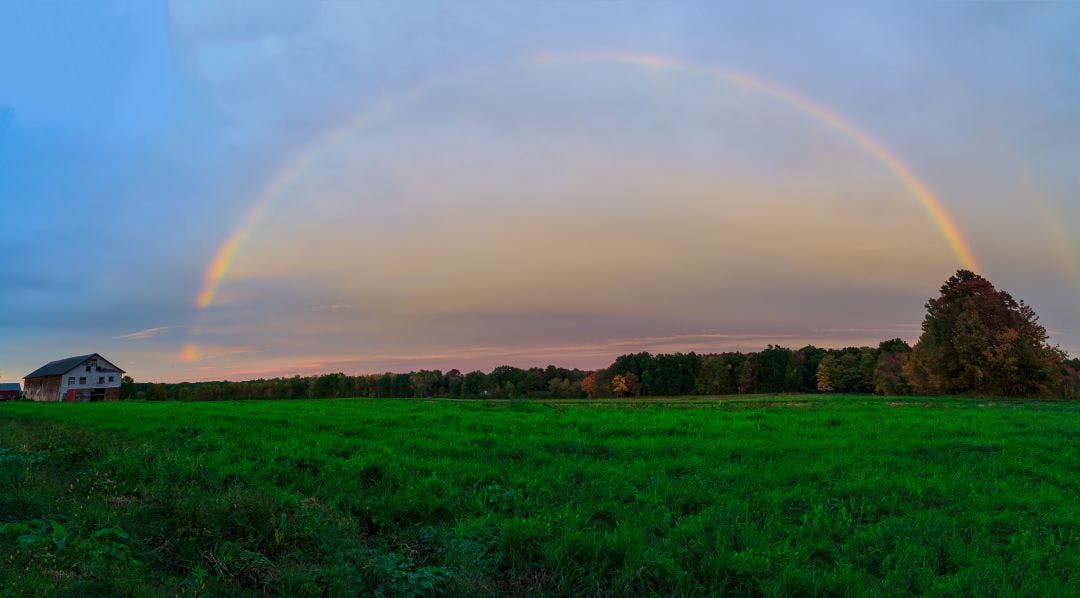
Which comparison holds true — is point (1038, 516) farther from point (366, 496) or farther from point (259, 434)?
point (259, 434)

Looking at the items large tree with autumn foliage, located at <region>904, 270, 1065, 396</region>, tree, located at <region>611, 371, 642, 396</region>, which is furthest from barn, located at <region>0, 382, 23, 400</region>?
large tree with autumn foliage, located at <region>904, 270, 1065, 396</region>

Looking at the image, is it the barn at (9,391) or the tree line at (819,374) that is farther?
the barn at (9,391)

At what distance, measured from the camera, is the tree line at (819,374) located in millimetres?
45250

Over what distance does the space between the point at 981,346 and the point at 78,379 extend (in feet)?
356

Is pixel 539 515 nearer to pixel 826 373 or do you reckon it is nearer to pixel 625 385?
pixel 826 373

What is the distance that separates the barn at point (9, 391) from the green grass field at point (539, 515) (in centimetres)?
11067

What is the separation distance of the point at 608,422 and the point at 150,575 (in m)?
13.5

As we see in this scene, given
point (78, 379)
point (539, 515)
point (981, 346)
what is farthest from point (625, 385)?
point (539, 515)

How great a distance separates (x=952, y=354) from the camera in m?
47.8

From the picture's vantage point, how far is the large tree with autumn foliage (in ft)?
145

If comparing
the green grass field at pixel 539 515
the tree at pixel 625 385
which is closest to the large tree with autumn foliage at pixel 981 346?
the green grass field at pixel 539 515

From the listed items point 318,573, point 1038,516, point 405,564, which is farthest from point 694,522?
point 1038,516

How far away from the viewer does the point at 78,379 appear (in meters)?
83.7

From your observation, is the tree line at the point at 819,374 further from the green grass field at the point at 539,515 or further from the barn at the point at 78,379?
the green grass field at the point at 539,515
